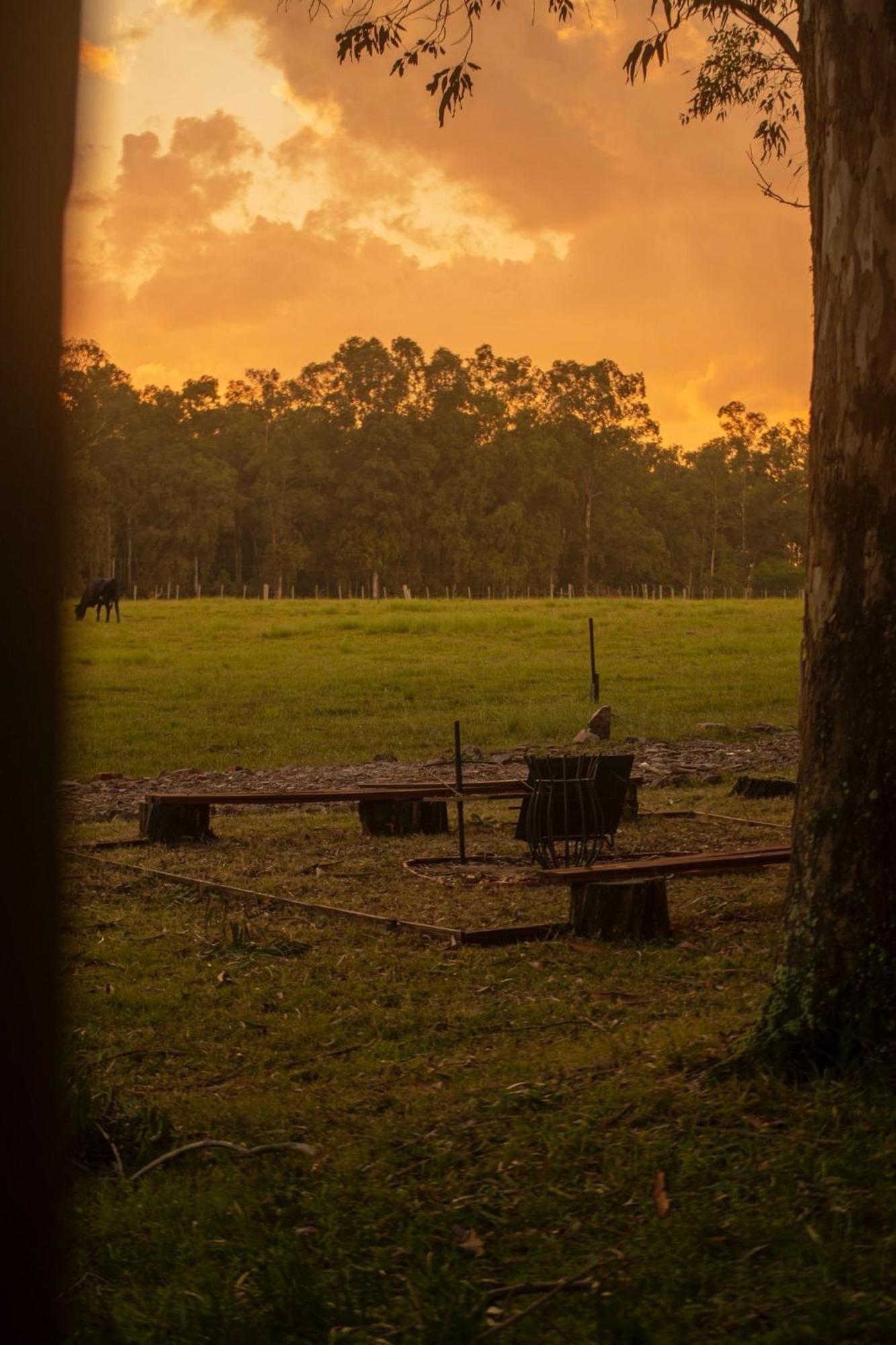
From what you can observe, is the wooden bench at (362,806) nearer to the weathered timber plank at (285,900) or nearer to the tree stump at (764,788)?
the weathered timber plank at (285,900)

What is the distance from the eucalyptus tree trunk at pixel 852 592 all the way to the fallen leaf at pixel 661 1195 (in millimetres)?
984

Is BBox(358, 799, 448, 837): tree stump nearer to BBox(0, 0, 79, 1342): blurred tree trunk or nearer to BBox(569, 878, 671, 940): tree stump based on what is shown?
BBox(569, 878, 671, 940): tree stump

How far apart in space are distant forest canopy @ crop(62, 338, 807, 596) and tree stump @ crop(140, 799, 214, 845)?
6841 cm

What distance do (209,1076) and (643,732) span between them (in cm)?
1601

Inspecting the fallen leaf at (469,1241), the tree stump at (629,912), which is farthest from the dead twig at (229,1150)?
the tree stump at (629,912)

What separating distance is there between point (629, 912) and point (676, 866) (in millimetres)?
868

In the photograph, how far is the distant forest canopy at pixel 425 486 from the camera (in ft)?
299

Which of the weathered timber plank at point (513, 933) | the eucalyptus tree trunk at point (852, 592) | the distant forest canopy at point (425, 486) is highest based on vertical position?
the distant forest canopy at point (425, 486)

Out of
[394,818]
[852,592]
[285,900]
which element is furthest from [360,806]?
[852,592]

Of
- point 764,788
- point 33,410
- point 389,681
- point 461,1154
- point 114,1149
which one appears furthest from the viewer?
point 389,681

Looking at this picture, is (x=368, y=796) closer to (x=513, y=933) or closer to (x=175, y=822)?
(x=175, y=822)

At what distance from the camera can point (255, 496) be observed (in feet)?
314

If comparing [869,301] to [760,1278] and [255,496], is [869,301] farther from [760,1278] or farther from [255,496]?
[255,496]

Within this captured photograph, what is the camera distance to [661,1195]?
4.06 meters
